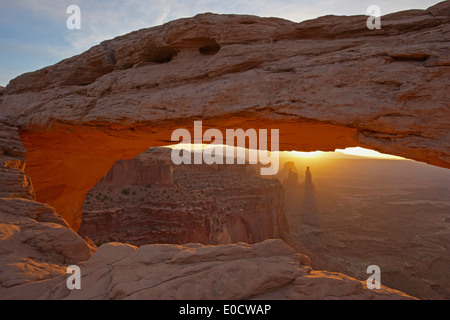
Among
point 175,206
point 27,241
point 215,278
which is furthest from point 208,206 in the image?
point 215,278

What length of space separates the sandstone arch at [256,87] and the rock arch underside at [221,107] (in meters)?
0.03

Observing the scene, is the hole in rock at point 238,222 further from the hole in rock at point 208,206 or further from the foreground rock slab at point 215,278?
the foreground rock slab at point 215,278

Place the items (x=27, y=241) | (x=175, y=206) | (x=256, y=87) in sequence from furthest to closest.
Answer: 1. (x=175, y=206)
2. (x=256, y=87)
3. (x=27, y=241)

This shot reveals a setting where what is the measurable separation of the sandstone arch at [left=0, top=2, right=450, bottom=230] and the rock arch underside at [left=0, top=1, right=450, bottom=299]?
0.03 m

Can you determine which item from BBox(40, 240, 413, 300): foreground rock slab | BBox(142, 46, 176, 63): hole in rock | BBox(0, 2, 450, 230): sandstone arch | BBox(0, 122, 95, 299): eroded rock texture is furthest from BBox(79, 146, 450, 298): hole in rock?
BBox(40, 240, 413, 300): foreground rock slab

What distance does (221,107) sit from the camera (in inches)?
236

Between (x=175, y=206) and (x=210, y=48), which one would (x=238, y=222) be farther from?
(x=210, y=48)

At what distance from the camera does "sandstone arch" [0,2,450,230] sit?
466 centimetres

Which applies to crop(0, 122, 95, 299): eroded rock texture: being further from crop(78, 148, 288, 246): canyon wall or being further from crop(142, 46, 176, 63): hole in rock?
crop(78, 148, 288, 246): canyon wall

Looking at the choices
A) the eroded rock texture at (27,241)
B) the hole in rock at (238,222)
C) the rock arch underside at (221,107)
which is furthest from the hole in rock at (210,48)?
the hole in rock at (238,222)

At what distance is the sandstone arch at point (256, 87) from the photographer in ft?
15.3

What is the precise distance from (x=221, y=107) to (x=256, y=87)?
37.7 inches

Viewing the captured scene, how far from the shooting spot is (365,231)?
30.7m

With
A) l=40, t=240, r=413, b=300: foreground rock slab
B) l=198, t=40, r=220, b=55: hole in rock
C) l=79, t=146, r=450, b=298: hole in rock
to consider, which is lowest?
l=79, t=146, r=450, b=298: hole in rock
